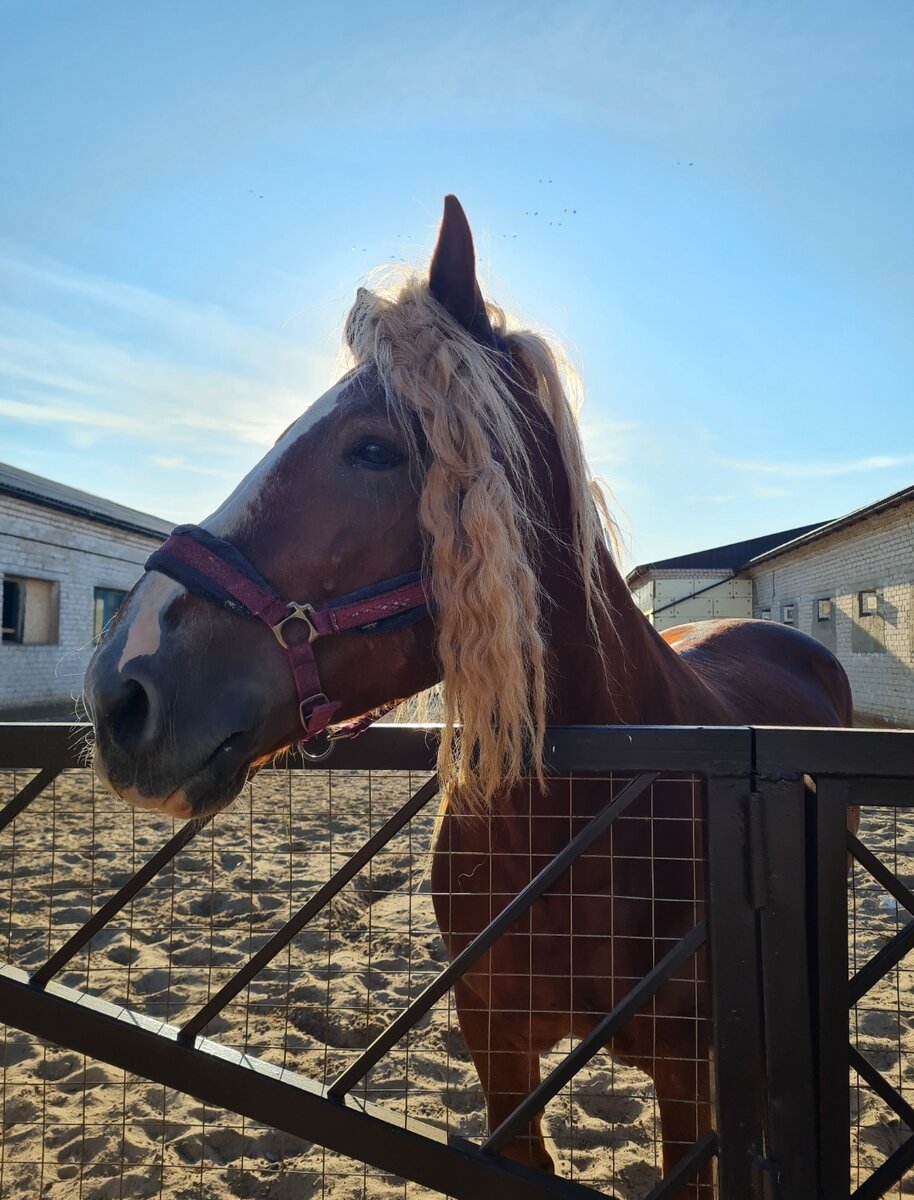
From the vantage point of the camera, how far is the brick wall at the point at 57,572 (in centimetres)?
1340

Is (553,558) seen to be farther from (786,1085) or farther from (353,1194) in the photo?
(353,1194)

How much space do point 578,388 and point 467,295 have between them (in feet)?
1.17

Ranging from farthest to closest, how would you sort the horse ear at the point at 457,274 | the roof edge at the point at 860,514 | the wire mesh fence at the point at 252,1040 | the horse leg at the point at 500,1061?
the roof edge at the point at 860,514, the wire mesh fence at the point at 252,1040, the horse leg at the point at 500,1061, the horse ear at the point at 457,274

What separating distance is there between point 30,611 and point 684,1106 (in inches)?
596

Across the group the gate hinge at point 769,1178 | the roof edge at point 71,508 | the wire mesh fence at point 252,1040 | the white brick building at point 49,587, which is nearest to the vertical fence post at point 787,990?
the gate hinge at point 769,1178

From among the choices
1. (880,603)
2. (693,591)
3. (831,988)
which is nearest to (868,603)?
(880,603)

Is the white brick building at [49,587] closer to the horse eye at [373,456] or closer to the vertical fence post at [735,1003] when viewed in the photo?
the horse eye at [373,456]

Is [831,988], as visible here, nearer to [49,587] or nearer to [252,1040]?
[252,1040]

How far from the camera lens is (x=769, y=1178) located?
3.88 ft

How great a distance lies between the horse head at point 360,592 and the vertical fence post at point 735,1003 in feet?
1.16

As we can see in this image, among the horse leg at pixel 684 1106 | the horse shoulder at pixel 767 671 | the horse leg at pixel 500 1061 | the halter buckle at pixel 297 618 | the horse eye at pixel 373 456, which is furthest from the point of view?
the horse shoulder at pixel 767 671

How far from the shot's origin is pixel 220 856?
4738mm

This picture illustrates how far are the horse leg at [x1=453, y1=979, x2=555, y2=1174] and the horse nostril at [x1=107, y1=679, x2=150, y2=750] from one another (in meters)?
1.12

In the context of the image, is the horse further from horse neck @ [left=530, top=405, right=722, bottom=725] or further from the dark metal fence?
the dark metal fence
